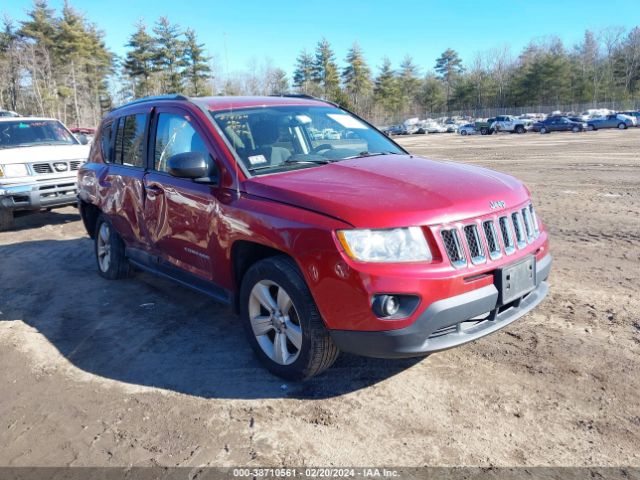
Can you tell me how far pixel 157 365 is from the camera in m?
3.85

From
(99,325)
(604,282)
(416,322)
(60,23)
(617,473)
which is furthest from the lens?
(60,23)

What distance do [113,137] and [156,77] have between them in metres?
67.5

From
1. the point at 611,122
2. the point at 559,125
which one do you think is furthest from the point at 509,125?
the point at 611,122

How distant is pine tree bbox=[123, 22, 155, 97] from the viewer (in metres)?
65.2

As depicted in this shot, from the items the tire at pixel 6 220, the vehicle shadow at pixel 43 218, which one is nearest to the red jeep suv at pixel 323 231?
the tire at pixel 6 220

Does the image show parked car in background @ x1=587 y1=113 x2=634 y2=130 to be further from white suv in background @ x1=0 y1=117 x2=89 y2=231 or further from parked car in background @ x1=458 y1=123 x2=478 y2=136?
white suv in background @ x1=0 y1=117 x2=89 y2=231

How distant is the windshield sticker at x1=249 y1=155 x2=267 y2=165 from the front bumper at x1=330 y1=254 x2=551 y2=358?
1438 millimetres

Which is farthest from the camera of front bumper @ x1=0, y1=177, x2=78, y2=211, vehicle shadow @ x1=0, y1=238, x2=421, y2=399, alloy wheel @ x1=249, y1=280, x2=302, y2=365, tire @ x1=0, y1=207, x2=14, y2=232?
tire @ x1=0, y1=207, x2=14, y2=232

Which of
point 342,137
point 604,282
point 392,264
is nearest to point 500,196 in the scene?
point 392,264

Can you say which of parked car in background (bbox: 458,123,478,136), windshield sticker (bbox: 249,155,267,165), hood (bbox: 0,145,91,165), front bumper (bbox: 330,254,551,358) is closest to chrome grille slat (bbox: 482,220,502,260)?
front bumper (bbox: 330,254,551,358)

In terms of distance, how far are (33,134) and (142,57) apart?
61.6 meters

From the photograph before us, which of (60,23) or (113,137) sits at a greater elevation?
(60,23)

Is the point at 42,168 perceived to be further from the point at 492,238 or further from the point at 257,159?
the point at 492,238

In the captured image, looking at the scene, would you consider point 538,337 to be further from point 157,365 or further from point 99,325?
point 99,325
